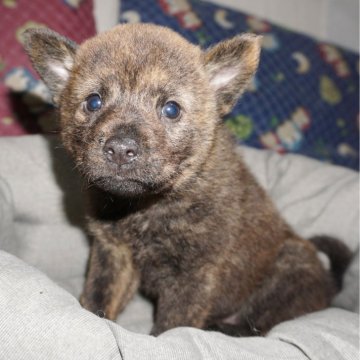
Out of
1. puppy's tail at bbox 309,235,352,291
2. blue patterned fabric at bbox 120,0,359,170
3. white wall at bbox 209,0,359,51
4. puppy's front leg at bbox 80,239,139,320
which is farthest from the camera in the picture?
white wall at bbox 209,0,359,51

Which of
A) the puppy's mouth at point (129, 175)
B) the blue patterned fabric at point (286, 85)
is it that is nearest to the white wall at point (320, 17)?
the blue patterned fabric at point (286, 85)

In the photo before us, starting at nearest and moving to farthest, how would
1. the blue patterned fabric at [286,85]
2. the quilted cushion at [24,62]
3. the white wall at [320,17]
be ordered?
the quilted cushion at [24,62] → the blue patterned fabric at [286,85] → the white wall at [320,17]

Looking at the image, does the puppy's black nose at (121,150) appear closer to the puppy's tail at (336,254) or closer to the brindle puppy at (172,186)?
the brindle puppy at (172,186)

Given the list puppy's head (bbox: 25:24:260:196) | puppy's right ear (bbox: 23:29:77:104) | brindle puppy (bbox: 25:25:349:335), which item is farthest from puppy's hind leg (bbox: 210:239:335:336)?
puppy's right ear (bbox: 23:29:77:104)

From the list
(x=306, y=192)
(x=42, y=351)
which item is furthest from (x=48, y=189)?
(x=306, y=192)

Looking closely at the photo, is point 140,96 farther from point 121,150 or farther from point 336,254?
point 336,254

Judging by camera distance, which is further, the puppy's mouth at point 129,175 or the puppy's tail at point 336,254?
the puppy's tail at point 336,254

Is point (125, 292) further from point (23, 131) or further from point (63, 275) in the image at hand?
point (23, 131)

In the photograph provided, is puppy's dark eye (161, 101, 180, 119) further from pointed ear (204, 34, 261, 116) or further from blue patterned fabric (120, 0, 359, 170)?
blue patterned fabric (120, 0, 359, 170)
